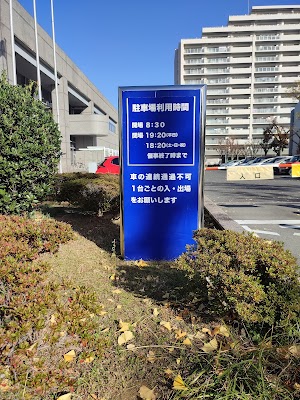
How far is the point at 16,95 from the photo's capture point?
4.40 metres

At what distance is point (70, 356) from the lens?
1826 mm

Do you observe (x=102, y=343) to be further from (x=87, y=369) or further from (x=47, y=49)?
(x=47, y=49)

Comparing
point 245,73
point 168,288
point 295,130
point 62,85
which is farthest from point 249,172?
point 245,73

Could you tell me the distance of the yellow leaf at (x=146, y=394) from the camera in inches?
66.0

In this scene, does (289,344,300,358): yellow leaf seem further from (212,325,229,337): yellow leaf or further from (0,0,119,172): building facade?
(0,0,119,172): building facade

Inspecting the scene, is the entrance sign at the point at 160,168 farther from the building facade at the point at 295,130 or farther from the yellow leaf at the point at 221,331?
the building facade at the point at 295,130

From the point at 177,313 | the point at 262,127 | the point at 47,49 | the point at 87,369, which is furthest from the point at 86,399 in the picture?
the point at 262,127

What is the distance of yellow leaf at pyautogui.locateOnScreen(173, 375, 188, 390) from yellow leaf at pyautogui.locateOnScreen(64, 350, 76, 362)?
2.08 ft

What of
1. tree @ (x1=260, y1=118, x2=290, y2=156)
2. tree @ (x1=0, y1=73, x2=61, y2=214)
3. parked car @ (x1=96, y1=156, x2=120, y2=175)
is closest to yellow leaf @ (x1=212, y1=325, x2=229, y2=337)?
tree @ (x1=0, y1=73, x2=61, y2=214)

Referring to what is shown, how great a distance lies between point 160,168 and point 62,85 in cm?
2436

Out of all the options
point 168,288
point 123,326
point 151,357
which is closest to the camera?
point 151,357

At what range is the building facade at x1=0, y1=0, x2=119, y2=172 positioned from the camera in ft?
47.5

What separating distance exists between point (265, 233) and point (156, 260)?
7.95 feet

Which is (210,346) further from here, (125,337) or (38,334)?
(38,334)
